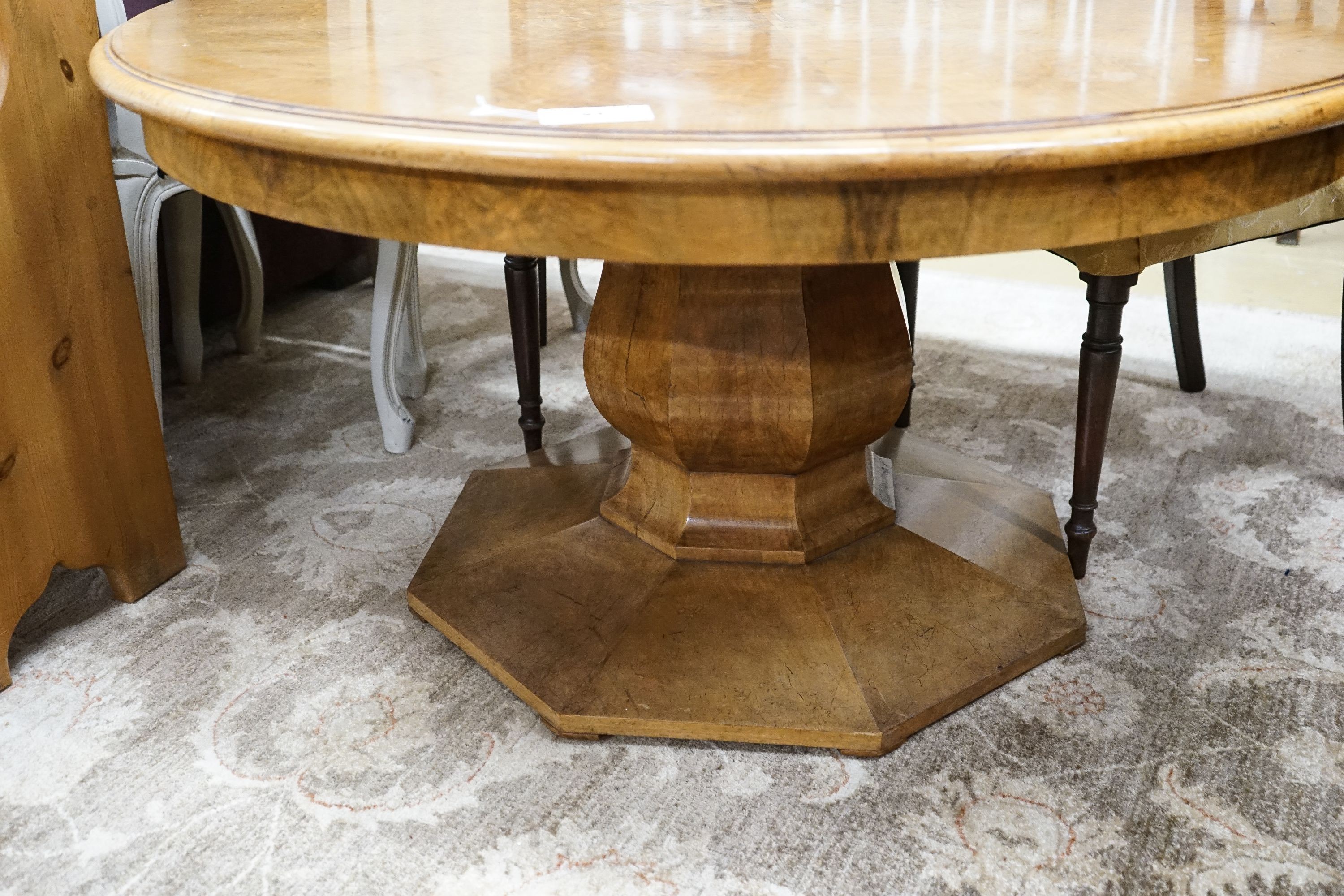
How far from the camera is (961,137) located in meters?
0.69

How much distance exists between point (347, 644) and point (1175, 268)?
1.45 m

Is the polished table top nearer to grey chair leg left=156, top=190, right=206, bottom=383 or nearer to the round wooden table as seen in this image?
the round wooden table

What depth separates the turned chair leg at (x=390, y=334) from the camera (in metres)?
1.78

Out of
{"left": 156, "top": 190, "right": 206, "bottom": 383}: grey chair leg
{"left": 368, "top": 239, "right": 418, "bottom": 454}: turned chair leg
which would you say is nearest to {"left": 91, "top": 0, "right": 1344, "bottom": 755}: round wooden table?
{"left": 368, "top": 239, "right": 418, "bottom": 454}: turned chair leg

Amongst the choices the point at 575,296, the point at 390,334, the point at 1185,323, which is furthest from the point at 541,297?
the point at 1185,323

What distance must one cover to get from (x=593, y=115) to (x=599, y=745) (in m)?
0.69

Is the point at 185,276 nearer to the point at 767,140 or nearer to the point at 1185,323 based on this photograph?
the point at 767,140

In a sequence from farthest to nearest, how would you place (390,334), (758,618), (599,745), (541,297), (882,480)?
1. (541,297)
2. (390,334)
3. (882,480)
4. (758,618)
5. (599,745)

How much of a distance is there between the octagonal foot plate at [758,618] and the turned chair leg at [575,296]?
0.85m

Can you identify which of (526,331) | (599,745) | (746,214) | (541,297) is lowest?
(599,745)

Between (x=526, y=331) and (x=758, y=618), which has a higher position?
(x=526, y=331)

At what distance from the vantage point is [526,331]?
1.72 meters

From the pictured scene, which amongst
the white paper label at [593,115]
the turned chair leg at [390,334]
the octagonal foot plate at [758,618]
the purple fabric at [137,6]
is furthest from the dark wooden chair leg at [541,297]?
the white paper label at [593,115]

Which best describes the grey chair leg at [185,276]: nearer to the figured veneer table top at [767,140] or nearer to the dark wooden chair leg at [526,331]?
the dark wooden chair leg at [526,331]
